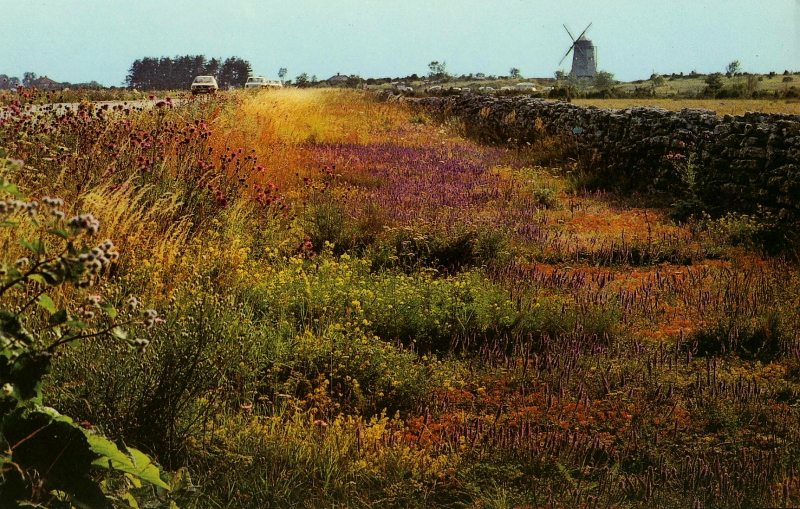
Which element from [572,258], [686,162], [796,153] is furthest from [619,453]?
[686,162]

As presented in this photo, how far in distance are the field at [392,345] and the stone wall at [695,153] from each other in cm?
93

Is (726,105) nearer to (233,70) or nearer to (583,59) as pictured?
(583,59)

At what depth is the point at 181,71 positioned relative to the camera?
10062cm

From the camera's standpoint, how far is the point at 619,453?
3.57 metres

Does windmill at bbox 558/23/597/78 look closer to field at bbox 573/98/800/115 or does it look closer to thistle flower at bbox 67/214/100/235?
field at bbox 573/98/800/115

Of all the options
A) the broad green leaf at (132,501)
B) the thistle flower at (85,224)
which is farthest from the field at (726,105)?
the thistle flower at (85,224)

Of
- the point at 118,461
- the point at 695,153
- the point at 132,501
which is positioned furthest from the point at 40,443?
the point at 695,153

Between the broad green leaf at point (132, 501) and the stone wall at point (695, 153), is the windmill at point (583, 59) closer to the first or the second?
the stone wall at point (695, 153)

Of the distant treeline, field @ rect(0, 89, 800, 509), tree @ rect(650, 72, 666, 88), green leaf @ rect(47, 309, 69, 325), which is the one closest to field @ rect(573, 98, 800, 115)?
field @ rect(0, 89, 800, 509)

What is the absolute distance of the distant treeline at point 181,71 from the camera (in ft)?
315

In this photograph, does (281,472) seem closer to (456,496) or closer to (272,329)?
(456,496)

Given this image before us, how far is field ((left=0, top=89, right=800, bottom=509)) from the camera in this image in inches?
124

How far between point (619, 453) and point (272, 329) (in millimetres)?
2299

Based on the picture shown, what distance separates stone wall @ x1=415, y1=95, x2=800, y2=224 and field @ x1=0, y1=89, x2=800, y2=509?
36.7 inches
